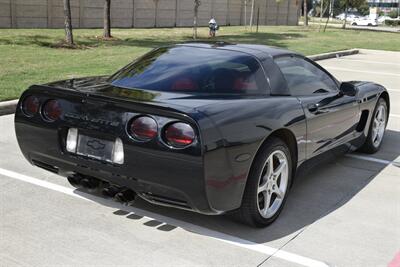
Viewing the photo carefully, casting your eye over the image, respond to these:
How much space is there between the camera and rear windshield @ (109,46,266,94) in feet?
13.8

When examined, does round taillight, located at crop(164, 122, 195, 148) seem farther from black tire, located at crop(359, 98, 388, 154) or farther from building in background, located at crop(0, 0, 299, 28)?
building in background, located at crop(0, 0, 299, 28)

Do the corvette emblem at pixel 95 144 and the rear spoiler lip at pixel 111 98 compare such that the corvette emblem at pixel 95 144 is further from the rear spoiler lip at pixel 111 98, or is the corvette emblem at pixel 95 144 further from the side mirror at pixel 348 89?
the side mirror at pixel 348 89

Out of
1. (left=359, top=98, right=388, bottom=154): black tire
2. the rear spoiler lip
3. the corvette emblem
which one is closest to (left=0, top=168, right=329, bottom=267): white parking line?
the corvette emblem

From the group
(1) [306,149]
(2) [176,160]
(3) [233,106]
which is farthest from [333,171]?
(2) [176,160]

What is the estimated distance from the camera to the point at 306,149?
4574 millimetres

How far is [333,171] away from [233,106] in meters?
2.29

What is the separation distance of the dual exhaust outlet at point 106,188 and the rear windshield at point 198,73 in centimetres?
85

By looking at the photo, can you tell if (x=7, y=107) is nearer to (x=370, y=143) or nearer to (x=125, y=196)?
(x=125, y=196)

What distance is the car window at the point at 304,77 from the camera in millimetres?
4738

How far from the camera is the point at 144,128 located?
11.8 ft

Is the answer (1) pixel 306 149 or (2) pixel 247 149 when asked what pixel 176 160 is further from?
(1) pixel 306 149

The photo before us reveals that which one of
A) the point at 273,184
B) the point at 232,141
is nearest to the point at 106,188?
the point at 232,141

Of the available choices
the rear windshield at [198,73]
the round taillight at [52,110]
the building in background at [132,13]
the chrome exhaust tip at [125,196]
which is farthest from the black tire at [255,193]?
the building in background at [132,13]

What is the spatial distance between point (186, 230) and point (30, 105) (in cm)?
161
